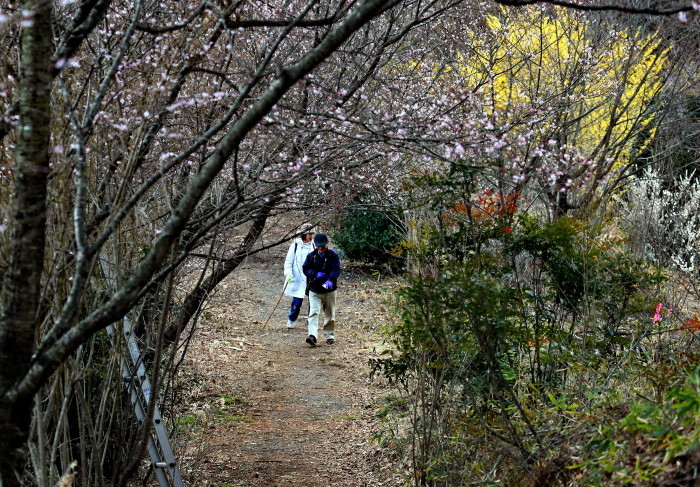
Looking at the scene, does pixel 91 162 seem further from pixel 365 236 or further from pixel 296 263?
pixel 365 236

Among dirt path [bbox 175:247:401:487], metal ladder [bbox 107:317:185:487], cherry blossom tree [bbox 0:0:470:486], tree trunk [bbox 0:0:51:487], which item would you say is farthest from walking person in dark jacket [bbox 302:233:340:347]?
tree trunk [bbox 0:0:51:487]

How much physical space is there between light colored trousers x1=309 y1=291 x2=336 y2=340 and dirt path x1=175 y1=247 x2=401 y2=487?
265mm

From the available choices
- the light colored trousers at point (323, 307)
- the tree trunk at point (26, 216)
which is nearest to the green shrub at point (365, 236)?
the light colored trousers at point (323, 307)

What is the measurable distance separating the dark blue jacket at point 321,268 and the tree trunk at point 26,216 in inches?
309

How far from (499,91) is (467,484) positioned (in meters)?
6.17

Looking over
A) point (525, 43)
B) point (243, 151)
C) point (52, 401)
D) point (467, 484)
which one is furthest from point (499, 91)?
point (52, 401)

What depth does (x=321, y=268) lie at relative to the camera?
10.3 meters

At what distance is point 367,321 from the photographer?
12.3 meters

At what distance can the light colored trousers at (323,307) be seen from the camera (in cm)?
1048

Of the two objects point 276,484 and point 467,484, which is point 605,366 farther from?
point 276,484

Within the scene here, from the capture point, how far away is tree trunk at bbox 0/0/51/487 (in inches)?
93.4

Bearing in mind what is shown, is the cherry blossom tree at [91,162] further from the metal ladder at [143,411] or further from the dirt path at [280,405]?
the dirt path at [280,405]

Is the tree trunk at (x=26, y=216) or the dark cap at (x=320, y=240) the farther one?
the dark cap at (x=320, y=240)

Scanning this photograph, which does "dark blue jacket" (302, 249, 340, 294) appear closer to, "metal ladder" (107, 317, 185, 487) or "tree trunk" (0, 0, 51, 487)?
"metal ladder" (107, 317, 185, 487)
